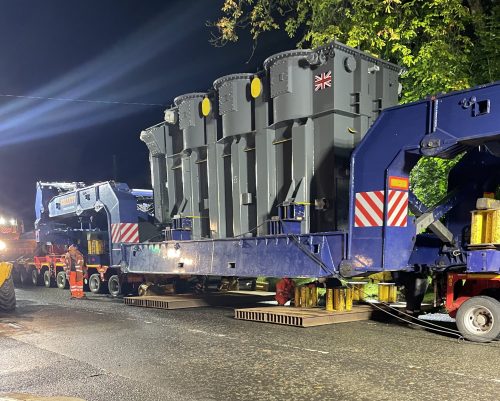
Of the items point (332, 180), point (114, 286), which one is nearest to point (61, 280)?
point (114, 286)

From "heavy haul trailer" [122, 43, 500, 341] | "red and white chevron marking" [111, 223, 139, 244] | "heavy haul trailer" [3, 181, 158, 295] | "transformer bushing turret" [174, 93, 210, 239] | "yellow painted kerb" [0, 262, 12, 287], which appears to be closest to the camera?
"heavy haul trailer" [122, 43, 500, 341]

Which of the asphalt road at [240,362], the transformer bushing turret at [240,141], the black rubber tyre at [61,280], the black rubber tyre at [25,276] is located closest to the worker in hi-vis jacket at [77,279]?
the black rubber tyre at [61,280]

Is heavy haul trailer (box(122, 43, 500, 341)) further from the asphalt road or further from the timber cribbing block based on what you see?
the asphalt road

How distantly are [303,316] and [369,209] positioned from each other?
210cm

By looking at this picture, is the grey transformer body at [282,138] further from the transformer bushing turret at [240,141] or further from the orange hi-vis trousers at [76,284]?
the orange hi-vis trousers at [76,284]

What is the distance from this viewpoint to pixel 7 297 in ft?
37.0

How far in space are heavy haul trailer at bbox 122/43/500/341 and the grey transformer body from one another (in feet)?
0.08

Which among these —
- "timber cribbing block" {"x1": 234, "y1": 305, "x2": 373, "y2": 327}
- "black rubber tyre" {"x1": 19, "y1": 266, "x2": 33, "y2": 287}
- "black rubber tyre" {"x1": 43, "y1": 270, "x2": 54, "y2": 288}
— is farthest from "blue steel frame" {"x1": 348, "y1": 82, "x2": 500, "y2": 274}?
"black rubber tyre" {"x1": 19, "y1": 266, "x2": 33, "y2": 287}

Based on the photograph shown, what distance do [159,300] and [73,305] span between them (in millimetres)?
2627

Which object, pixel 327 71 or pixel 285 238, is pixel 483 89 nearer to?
pixel 327 71

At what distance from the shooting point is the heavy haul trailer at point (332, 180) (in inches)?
288

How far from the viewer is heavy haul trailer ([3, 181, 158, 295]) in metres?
14.7

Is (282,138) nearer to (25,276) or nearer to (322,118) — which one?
(322,118)

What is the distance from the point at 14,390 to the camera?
5.05m
